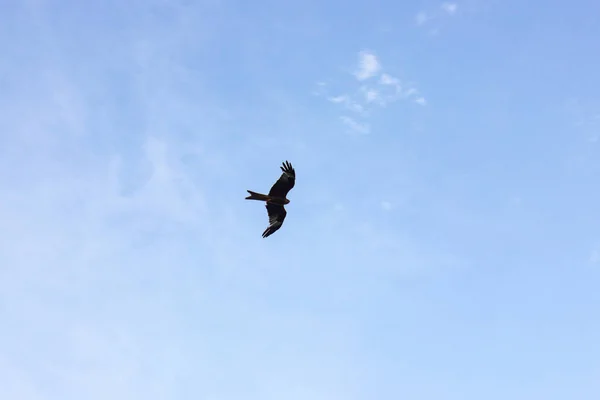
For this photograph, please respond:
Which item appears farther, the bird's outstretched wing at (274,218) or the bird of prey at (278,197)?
the bird's outstretched wing at (274,218)

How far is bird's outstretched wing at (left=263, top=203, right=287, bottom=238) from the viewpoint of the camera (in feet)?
120

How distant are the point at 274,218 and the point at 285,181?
2935 mm

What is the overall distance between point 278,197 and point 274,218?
1684mm

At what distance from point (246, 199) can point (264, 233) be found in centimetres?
314

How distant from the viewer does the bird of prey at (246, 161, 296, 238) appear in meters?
34.9

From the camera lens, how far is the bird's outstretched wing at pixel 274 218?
120 feet

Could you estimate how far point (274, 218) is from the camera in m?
36.7

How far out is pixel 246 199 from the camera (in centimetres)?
3434

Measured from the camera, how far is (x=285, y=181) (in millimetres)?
35031

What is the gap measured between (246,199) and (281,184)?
2.40 metres

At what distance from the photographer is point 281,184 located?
35.1m

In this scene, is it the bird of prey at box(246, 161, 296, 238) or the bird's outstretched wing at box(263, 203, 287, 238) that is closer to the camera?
the bird of prey at box(246, 161, 296, 238)

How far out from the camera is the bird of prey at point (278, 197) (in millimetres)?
34938

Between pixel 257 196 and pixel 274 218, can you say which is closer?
pixel 257 196
